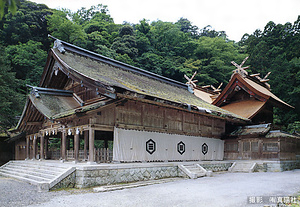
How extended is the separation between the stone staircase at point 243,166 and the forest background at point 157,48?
11.7 m

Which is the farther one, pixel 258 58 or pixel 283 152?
pixel 258 58

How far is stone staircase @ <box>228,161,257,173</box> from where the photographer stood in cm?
1719

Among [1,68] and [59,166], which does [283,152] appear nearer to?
[59,166]

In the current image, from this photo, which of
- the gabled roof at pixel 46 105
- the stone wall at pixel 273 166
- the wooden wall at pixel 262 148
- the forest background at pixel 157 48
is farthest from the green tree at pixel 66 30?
the stone wall at pixel 273 166

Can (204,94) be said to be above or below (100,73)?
below

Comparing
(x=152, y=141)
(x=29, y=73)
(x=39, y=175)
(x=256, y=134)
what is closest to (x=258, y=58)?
(x=256, y=134)

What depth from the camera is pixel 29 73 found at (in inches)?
1227

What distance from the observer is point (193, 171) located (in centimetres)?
1498

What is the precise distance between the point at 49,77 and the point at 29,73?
642 inches

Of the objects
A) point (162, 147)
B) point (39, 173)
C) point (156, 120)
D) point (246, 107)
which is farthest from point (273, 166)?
point (39, 173)

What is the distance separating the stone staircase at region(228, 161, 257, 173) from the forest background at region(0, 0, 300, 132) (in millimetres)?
11710

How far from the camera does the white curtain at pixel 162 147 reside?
1289 centimetres

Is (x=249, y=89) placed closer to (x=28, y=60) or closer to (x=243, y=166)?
(x=243, y=166)

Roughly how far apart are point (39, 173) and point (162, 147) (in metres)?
6.93
